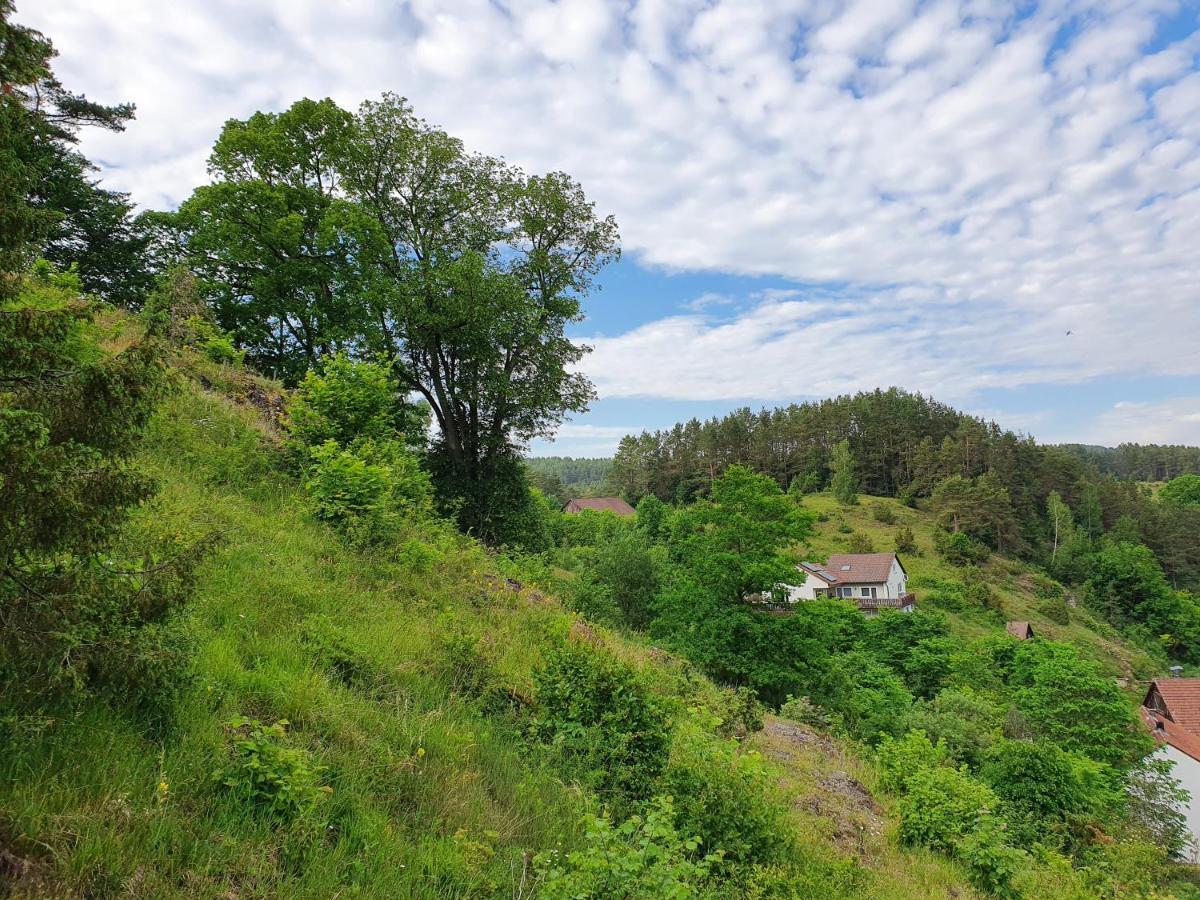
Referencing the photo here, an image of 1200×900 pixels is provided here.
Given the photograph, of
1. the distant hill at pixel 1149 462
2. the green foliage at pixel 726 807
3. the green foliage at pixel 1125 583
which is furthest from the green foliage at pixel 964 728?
the distant hill at pixel 1149 462

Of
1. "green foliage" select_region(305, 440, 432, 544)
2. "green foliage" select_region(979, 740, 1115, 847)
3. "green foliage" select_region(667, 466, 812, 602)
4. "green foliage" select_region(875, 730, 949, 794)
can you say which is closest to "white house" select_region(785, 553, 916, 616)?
"green foliage" select_region(667, 466, 812, 602)

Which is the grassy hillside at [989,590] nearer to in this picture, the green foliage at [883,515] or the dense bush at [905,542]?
the green foliage at [883,515]

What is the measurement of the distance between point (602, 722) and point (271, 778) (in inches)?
118

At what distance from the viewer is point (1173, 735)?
27.2 meters

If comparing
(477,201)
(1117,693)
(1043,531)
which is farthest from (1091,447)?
(477,201)

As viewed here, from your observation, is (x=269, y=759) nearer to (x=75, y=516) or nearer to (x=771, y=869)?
(x=75, y=516)

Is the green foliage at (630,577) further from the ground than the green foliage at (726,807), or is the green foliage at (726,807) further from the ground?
the green foliage at (726,807)

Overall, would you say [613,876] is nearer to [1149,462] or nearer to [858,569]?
[858,569]

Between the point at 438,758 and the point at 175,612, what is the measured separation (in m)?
2.07

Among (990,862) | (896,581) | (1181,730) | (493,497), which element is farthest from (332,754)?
(896,581)

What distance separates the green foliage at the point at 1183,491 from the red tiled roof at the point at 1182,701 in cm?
9551

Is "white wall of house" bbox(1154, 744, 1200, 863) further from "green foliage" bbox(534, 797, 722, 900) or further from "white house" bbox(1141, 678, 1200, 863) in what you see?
"green foliage" bbox(534, 797, 722, 900)

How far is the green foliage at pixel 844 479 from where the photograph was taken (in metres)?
72.0

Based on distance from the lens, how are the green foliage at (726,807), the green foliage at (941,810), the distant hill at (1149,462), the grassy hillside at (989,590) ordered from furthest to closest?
the distant hill at (1149,462)
the grassy hillside at (989,590)
the green foliage at (941,810)
the green foliage at (726,807)
